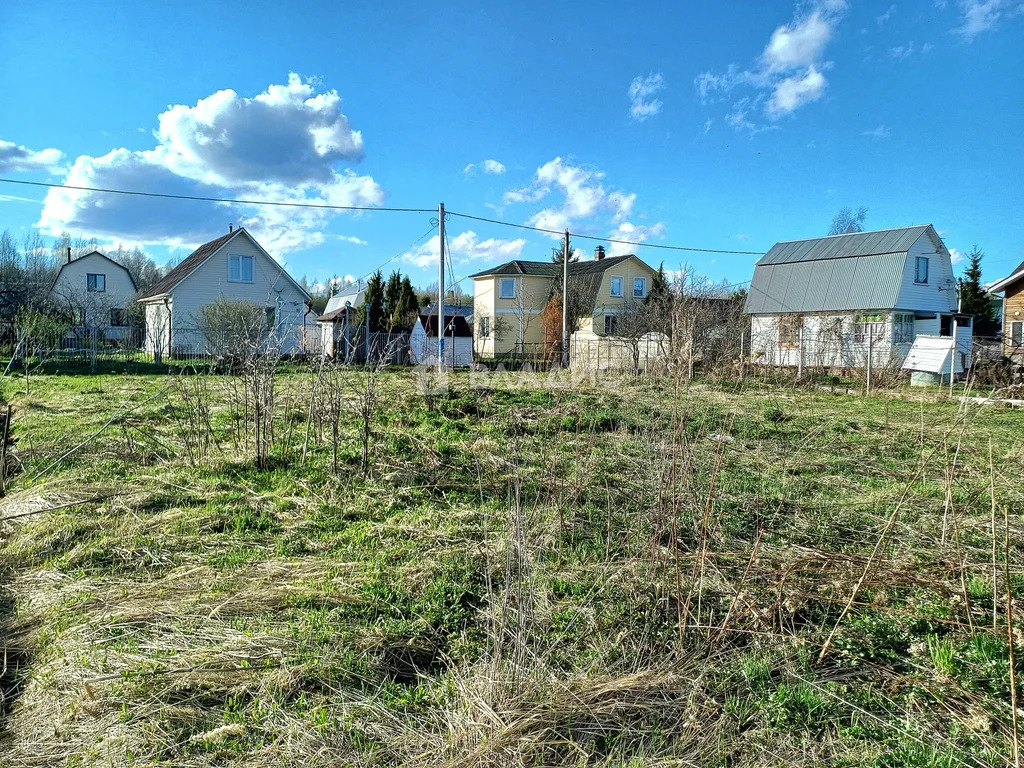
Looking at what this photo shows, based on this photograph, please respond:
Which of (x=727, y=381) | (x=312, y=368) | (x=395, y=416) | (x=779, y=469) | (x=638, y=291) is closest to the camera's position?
(x=779, y=469)

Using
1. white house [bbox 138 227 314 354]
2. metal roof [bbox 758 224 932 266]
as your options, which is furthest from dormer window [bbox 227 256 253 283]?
metal roof [bbox 758 224 932 266]

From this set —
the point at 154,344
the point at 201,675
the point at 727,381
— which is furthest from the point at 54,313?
the point at 201,675

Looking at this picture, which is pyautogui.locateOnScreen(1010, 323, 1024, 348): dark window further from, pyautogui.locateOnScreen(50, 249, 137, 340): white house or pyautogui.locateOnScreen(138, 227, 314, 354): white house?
pyautogui.locateOnScreen(50, 249, 137, 340): white house

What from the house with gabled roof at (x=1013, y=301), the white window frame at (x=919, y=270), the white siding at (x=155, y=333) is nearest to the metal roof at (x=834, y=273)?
the white window frame at (x=919, y=270)

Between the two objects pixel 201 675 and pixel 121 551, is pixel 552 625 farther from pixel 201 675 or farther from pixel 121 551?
pixel 121 551

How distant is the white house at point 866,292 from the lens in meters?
24.8

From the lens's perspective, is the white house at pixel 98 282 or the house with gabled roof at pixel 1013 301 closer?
the house with gabled roof at pixel 1013 301

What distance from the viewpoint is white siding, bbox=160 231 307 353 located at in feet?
84.3

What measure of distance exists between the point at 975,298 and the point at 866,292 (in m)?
14.7

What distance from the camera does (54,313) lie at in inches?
1033

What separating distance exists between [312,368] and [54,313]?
25.1 metres

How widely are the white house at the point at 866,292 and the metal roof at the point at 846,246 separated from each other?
39mm

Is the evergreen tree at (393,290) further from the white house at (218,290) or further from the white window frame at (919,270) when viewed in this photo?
the white window frame at (919,270)

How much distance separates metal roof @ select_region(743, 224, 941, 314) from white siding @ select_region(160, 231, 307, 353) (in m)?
21.1
